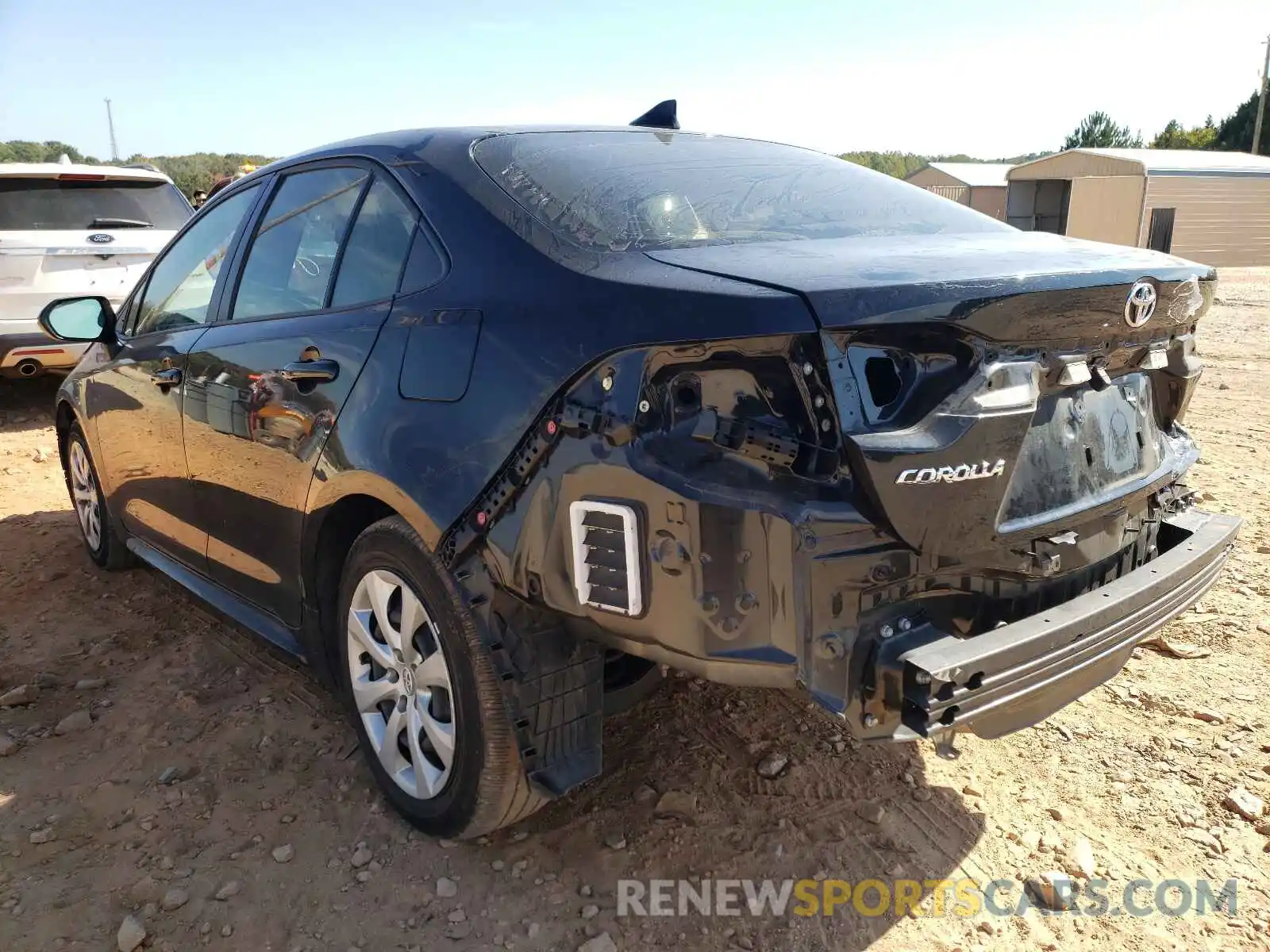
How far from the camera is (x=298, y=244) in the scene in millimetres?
2971

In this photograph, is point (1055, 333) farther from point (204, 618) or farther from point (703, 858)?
point (204, 618)

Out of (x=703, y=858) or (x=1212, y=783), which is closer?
(x=703, y=858)

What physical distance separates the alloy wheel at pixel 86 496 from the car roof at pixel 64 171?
3736 mm

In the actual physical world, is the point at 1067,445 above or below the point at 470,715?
above

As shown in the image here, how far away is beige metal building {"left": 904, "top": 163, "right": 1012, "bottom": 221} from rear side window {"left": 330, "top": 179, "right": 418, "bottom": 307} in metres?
27.1

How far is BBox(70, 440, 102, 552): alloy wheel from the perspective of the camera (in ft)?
14.7

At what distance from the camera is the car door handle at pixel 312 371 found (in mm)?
2545

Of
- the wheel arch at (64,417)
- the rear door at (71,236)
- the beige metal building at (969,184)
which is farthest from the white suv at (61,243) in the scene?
the beige metal building at (969,184)

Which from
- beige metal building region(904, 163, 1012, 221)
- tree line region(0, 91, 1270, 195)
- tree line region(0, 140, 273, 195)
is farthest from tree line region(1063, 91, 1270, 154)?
tree line region(0, 140, 273, 195)

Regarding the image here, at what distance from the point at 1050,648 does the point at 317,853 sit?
1916 mm

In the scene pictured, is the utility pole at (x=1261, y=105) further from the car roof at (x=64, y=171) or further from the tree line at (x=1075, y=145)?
the car roof at (x=64, y=171)

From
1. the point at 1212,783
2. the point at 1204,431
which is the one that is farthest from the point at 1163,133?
the point at 1212,783

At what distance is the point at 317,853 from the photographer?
100 inches

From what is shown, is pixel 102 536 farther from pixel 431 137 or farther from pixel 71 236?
pixel 71 236
